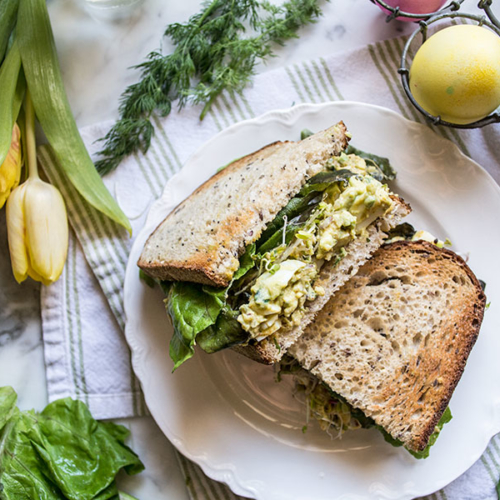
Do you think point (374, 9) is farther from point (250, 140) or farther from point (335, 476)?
point (335, 476)

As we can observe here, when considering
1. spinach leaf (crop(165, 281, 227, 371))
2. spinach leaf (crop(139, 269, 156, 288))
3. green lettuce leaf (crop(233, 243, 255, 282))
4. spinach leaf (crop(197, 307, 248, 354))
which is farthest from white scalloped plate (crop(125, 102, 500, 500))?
green lettuce leaf (crop(233, 243, 255, 282))

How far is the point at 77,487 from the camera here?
2633 millimetres

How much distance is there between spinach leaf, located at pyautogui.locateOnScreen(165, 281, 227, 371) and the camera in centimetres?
225

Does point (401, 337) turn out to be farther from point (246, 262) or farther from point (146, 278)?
point (146, 278)

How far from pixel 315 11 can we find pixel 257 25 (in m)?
0.32

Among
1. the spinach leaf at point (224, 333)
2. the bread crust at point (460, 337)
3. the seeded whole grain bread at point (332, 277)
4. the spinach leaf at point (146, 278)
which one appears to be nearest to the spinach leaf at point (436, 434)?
the bread crust at point (460, 337)

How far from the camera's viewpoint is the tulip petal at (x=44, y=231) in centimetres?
268

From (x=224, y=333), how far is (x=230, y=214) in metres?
0.51

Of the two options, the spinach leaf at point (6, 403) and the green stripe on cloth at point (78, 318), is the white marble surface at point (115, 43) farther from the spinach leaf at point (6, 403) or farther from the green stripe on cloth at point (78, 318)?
the spinach leaf at point (6, 403)

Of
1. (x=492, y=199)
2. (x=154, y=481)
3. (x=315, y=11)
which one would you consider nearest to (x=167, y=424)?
(x=154, y=481)

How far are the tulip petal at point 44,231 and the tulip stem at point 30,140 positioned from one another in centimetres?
6

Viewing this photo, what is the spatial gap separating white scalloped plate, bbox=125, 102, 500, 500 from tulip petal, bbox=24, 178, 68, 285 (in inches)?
15.0

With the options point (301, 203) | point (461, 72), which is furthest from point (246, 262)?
point (461, 72)

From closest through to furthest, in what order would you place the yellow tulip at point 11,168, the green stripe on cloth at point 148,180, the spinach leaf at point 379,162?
the yellow tulip at point 11,168 < the spinach leaf at point 379,162 < the green stripe on cloth at point 148,180
